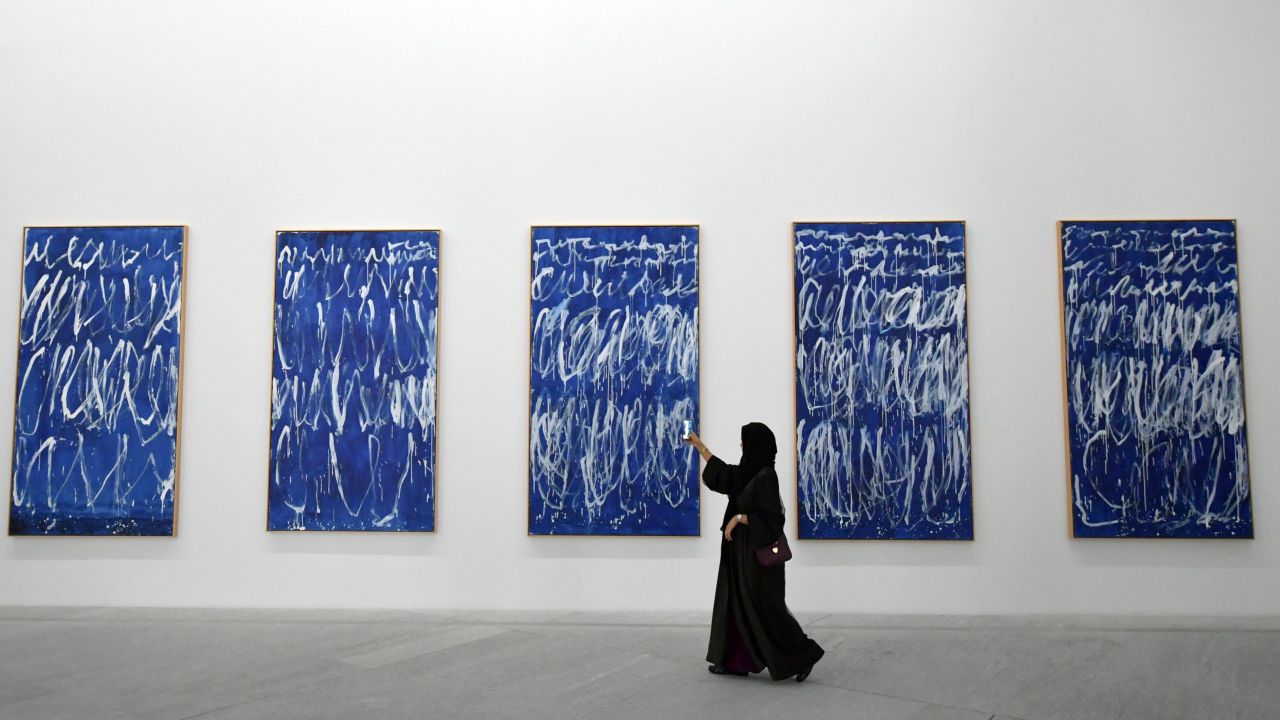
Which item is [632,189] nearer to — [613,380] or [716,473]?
[613,380]

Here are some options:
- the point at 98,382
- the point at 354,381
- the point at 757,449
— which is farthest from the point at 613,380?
the point at 98,382

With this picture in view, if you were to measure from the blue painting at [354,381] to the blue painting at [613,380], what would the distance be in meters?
0.97

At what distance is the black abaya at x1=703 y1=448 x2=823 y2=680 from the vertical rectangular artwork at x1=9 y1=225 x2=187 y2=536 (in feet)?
16.0

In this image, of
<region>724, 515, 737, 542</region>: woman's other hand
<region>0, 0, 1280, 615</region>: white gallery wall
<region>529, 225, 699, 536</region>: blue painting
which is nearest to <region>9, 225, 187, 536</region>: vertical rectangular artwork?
<region>0, 0, 1280, 615</region>: white gallery wall

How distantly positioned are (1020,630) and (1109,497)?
1.40 m

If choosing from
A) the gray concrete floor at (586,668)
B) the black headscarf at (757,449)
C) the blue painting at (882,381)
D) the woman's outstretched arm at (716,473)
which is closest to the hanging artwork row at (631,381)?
the blue painting at (882,381)

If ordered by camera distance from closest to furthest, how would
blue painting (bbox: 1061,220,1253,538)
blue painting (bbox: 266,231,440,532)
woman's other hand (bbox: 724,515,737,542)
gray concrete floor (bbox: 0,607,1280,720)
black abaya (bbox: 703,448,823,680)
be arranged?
1. gray concrete floor (bbox: 0,607,1280,720)
2. black abaya (bbox: 703,448,823,680)
3. woman's other hand (bbox: 724,515,737,542)
4. blue painting (bbox: 1061,220,1253,538)
5. blue painting (bbox: 266,231,440,532)

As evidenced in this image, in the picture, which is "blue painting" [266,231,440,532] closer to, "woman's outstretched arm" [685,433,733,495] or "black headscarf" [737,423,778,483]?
"woman's outstretched arm" [685,433,733,495]

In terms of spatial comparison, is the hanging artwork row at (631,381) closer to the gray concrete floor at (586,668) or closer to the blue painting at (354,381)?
the blue painting at (354,381)

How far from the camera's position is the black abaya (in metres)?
5.13

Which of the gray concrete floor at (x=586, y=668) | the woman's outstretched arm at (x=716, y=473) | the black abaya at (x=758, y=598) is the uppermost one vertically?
the woman's outstretched arm at (x=716, y=473)

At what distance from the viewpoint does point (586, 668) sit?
5434mm

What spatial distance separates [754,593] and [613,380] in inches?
96.3

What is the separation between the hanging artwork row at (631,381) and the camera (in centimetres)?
689
